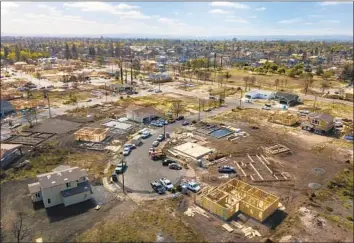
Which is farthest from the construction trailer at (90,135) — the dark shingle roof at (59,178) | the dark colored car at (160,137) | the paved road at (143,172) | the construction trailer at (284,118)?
the construction trailer at (284,118)

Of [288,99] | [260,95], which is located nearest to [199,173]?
[288,99]

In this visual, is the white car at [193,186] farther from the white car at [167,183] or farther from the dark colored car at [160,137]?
the dark colored car at [160,137]

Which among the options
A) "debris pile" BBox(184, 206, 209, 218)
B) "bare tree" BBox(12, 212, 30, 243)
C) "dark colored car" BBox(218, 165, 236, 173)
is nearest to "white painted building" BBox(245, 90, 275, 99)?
"dark colored car" BBox(218, 165, 236, 173)

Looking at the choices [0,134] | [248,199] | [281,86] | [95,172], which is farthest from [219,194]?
[281,86]

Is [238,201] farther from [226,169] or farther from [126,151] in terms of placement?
[126,151]

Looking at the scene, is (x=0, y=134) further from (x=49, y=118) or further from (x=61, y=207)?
(x=61, y=207)

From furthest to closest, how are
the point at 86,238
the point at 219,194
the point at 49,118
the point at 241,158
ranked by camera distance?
the point at 49,118 < the point at 241,158 < the point at 219,194 < the point at 86,238

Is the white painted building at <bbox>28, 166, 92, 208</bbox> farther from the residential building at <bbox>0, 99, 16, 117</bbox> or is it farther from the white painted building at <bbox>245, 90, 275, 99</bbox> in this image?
the white painted building at <bbox>245, 90, 275, 99</bbox>
